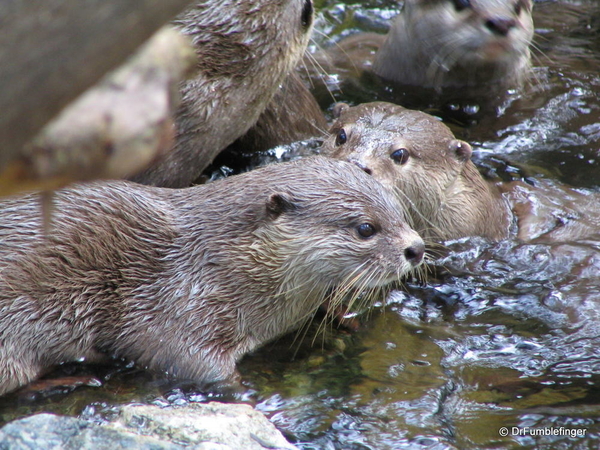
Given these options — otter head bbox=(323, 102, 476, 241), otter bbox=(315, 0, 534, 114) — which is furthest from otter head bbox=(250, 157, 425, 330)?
otter bbox=(315, 0, 534, 114)

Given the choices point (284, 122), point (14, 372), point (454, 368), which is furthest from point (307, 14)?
point (14, 372)

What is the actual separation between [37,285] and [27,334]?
17cm

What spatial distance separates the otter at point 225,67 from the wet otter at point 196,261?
62 cm

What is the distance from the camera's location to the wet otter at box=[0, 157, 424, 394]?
2.78 m

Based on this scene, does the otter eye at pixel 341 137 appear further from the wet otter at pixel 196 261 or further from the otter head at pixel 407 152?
the wet otter at pixel 196 261

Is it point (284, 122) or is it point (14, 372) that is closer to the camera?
point (14, 372)

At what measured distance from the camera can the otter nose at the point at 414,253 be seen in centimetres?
289

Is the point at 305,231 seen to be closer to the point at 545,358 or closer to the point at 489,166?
the point at 545,358

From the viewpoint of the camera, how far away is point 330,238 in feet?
9.52

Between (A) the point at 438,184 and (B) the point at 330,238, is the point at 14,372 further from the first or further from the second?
(A) the point at 438,184

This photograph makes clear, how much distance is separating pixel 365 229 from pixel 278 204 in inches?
12.8

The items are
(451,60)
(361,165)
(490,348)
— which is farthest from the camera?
(451,60)

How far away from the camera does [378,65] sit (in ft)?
17.7

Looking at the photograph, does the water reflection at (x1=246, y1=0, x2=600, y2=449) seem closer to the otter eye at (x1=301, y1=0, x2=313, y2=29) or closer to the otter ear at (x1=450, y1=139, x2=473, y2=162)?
the otter ear at (x1=450, y1=139, x2=473, y2=162)
